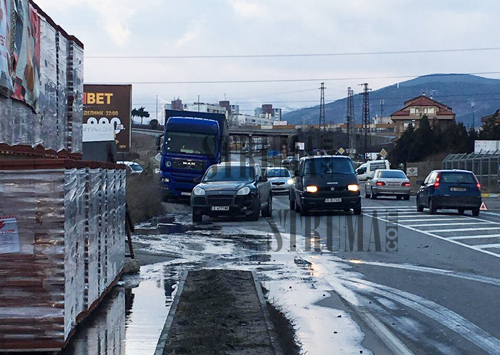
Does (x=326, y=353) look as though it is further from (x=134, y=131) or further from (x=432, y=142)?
(x=134, y=131)

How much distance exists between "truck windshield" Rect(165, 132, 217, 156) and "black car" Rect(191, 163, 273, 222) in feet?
35.1

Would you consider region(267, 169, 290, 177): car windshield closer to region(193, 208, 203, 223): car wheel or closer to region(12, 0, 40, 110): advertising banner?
region(193, 208, 203, 223): car wheel

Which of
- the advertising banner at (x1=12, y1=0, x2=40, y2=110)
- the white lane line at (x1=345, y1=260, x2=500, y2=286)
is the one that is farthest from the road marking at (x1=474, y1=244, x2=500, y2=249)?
the advertising banner at (x1=12, y1=0, x2=40, y2=110)

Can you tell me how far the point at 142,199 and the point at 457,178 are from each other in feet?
32.9

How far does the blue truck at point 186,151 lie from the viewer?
116ft

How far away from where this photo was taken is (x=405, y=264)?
13781 mm

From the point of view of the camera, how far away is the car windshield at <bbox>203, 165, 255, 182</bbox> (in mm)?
24453

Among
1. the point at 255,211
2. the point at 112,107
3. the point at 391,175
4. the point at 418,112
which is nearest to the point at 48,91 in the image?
the point at 255,211

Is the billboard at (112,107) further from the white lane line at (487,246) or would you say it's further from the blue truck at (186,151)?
the white lane line at (487,246)

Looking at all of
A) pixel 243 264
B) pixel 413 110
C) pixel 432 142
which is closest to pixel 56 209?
pixel 243 264

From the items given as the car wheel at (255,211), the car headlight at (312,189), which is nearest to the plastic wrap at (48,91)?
the car wheel at (255,211)

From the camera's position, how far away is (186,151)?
117 feet

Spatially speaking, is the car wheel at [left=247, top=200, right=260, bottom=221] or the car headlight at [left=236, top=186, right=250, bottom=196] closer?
the car headlight at [left=236, top=186, right=250, bottom=196]

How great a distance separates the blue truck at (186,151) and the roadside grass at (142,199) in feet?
18.4
